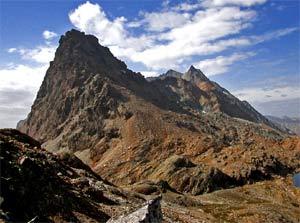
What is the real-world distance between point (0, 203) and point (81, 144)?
165 meters

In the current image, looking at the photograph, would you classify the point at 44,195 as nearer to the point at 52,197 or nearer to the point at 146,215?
the point at 52,197

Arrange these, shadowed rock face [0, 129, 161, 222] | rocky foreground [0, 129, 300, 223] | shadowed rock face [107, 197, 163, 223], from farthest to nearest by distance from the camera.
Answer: shadowed rock face [0, 129, 161, 222] → rocky foreground [0, 129, 300, 223] → shadowed rock face [107, 197, 163, 223]

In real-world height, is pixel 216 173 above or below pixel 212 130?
below

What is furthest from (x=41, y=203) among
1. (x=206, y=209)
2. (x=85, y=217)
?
(x=206, y=209)

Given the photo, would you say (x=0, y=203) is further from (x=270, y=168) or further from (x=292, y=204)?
(x=270, y=168)

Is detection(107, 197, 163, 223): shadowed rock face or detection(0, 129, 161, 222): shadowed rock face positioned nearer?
detection(107, 197, 163, 223): shadowed rock face

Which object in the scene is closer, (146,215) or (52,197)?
(146,215)

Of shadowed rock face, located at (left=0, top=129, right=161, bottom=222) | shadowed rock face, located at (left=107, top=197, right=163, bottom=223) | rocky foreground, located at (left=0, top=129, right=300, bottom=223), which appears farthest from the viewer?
shadowed rock face, located at (left=0, top=129, right=161, bottom=222)

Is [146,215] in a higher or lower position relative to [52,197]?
lower

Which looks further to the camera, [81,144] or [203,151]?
[81,144]

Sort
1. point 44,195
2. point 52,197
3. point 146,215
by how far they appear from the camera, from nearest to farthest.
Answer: point 146,215 → point 44,195 → point 52,197

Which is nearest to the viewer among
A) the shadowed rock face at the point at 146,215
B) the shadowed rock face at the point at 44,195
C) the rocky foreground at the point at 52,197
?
the shadowed rock face at the point at 146,215

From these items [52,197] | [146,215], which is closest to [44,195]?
[52,197]

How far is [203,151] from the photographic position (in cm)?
15650
